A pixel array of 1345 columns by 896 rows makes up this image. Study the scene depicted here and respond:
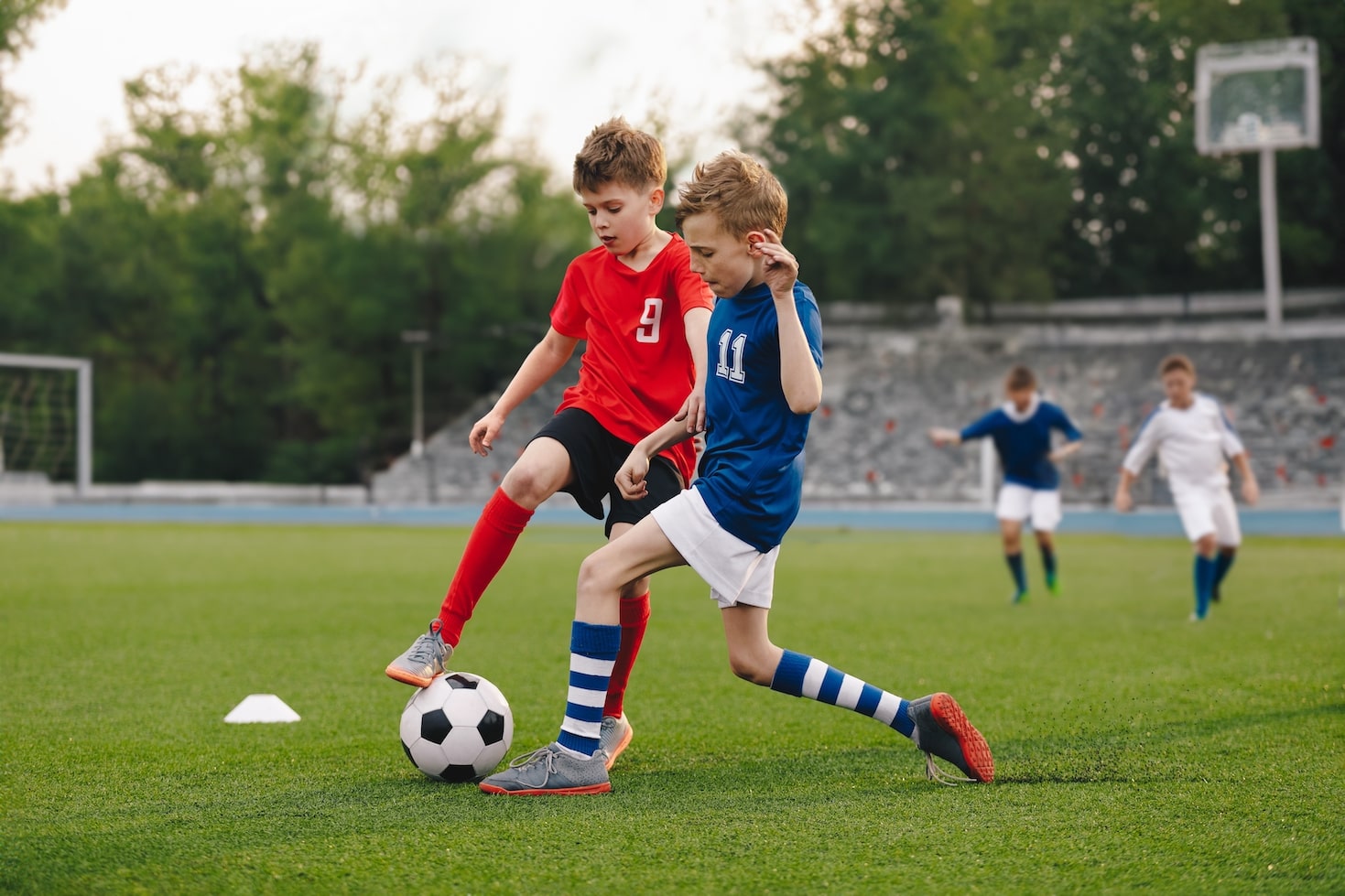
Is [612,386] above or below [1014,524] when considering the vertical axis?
above

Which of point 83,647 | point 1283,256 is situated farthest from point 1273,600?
point 1283,256

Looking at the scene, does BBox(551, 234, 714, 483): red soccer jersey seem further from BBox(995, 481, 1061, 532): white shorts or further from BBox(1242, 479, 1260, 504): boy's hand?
BBox(995, 481, 1061, 532): white shorts

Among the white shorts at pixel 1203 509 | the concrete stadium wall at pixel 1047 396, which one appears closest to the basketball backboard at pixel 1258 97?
the concrete stadium wall at pixel 1047 396

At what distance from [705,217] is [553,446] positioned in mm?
954

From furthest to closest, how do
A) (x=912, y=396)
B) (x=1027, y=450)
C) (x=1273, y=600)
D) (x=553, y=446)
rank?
(x=912, y=396)
(x=1027, y=450)
(x=1273, y=600)
(x=553, y=446)

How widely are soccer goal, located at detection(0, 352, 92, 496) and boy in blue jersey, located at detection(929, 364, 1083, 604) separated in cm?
2550

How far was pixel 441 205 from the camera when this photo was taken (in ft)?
133

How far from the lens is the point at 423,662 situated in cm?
423

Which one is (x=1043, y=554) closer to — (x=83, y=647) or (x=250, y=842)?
(x=83, y=647)

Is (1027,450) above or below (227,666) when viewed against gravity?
above

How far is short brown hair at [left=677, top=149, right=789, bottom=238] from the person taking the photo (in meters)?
3.79

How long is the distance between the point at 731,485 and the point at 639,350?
803mm

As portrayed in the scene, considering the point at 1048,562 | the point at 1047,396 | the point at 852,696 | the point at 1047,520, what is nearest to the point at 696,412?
the point at 852,696

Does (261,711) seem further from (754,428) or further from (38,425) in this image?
(38,425)
